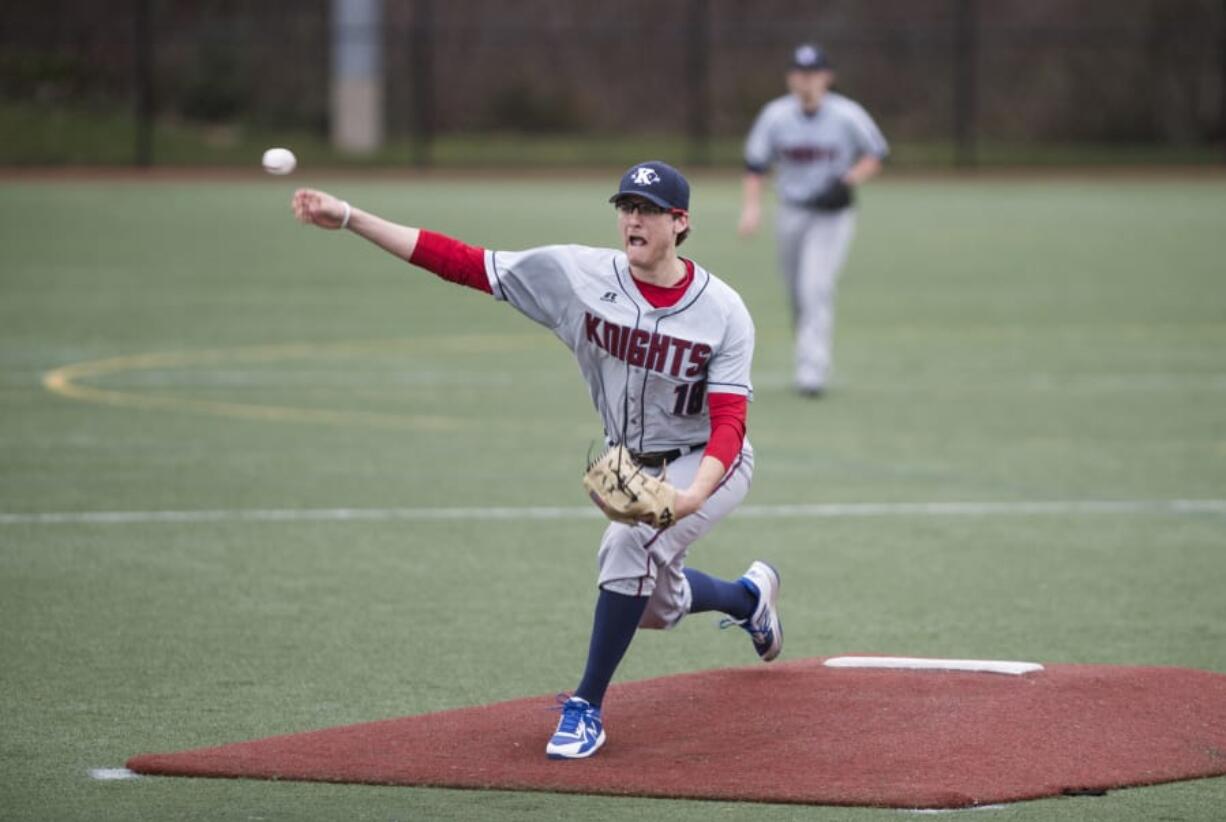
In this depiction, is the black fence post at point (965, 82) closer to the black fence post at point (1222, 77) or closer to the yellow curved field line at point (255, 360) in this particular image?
the black fence post at point (1222, 77)

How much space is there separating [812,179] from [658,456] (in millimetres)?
8226

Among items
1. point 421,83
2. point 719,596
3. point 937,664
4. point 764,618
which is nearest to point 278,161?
point 719,596

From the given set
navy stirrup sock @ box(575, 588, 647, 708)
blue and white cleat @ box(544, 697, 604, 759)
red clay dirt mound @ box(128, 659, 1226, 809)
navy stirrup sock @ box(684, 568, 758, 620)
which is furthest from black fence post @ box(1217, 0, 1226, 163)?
blue and white cleat @ box(544, 697, 604, 759)

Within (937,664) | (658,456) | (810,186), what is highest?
(810,186)

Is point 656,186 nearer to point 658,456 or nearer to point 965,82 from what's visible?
point 658,456

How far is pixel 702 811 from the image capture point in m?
5.67

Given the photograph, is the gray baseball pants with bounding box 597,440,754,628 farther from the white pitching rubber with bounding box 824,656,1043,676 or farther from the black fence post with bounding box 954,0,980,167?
the black fence post with bounding box 954,0,980,167

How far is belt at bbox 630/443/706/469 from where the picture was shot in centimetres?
663

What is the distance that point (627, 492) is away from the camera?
19.2ft

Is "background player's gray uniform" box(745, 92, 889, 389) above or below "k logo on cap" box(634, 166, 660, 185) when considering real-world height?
below

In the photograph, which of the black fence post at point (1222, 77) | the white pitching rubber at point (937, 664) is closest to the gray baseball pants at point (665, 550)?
the white pitching rubber at point (937, 664)

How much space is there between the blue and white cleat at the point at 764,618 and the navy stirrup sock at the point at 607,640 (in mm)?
979

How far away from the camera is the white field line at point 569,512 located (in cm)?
1025

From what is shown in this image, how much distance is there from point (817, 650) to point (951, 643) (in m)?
0.54
